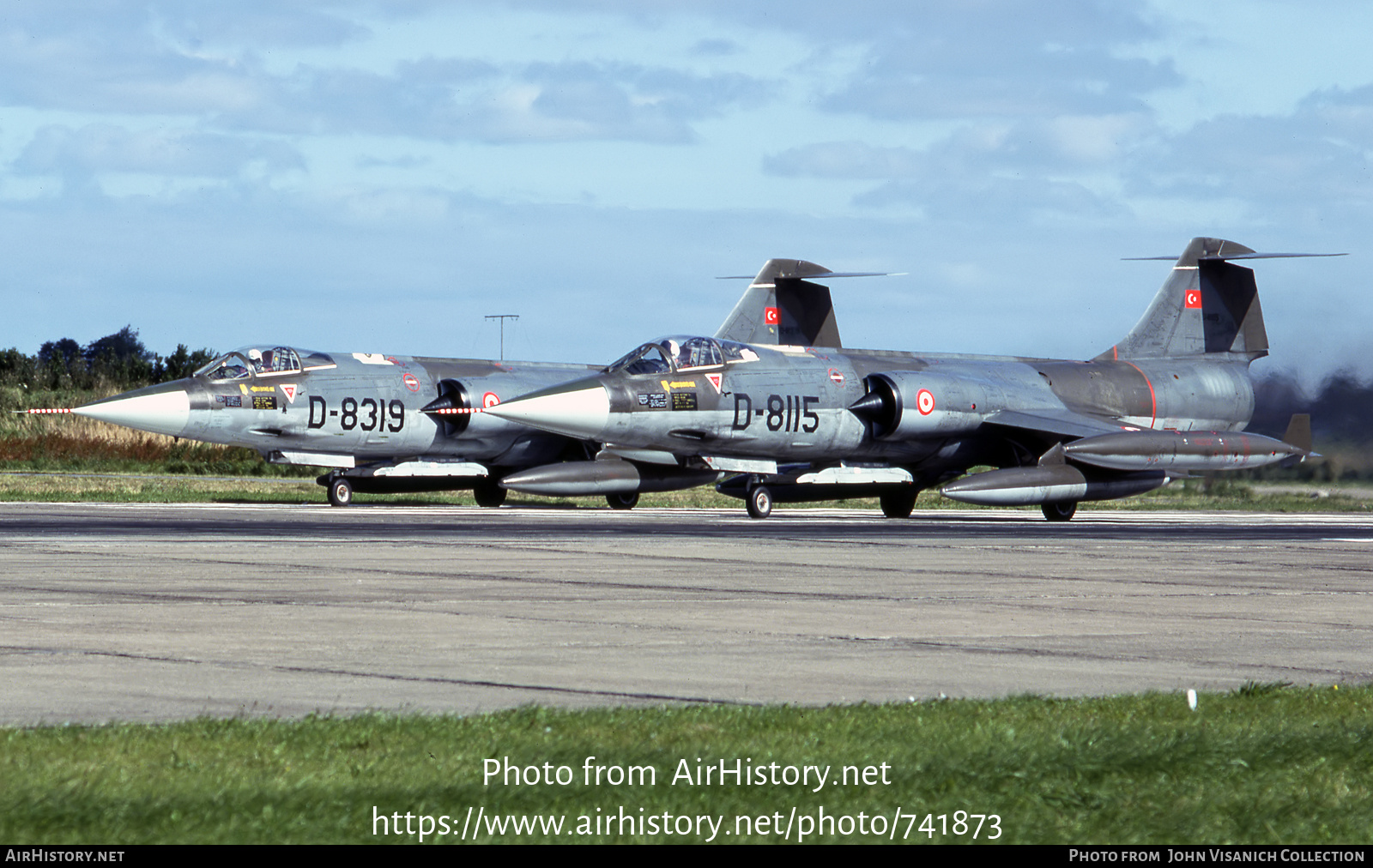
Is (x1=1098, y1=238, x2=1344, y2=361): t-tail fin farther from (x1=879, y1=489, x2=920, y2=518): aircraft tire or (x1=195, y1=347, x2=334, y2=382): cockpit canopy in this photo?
(x1=195, y1=347, x2=334, y2=382): cockpit canopy

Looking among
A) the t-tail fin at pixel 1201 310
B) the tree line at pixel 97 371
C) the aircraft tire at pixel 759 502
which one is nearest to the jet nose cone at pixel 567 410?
the aircraft tire at pixel 759 502

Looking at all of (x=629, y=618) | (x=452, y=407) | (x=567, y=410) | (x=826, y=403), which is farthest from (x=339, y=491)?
(x=629, y=618)

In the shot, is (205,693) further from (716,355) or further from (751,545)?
(716,355)

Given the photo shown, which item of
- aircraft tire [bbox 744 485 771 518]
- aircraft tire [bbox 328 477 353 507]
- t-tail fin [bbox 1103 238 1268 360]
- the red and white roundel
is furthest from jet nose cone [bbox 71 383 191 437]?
t-tail fin [bbox 1103 238 1268 360]

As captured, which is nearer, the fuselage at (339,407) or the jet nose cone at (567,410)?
the jet nose cone at (567,410)

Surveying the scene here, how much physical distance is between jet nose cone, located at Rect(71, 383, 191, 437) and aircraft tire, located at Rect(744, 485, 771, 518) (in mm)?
10840

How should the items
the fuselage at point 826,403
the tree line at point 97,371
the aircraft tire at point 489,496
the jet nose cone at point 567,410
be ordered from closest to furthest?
the jet nose cone at point 567,410 < the fuselage at point 826,403 < the aircraft tire at point 489,496 < the tree line at point 97,371

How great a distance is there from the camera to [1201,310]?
37156 mm

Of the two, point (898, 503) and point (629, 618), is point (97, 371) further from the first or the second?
point (629, 618)

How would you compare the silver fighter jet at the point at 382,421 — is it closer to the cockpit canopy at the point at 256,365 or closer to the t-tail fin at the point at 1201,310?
the cockpit canopy at the point at 256,365

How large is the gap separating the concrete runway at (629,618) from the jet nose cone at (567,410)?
20.3 feet

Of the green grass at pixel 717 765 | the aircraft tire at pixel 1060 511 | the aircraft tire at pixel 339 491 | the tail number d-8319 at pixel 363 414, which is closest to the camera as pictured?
the green grass at pixel 717 765

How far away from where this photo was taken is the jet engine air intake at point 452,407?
34.2 metres

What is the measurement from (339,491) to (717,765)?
29.1m
